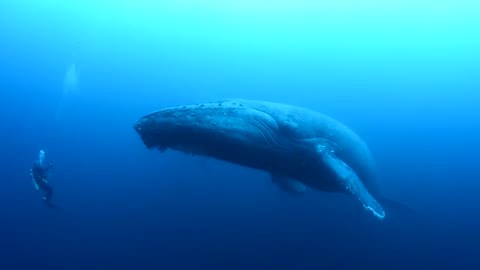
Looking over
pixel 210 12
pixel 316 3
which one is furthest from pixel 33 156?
pixel 316 3

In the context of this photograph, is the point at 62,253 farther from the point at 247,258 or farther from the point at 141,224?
the point at 247,258

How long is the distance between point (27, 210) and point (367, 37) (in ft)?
188

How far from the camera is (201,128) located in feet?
19.6

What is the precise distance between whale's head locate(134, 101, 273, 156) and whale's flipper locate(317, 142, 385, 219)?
4.93ft

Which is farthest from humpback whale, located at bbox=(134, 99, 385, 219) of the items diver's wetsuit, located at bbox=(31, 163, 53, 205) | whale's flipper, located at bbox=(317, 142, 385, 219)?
diver's wetsuit, located at bbox=(31, 163, 53, 205)

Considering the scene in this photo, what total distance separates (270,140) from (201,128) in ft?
4.79

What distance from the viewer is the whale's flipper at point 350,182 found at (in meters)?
6.94

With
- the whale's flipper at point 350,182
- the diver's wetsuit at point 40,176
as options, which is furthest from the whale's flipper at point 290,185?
the diver's wetsuit at point 40,176

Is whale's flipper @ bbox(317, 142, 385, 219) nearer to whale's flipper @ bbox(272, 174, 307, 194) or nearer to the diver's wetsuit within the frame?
whale's flipper @ bbox(272, 174, 307, 194)

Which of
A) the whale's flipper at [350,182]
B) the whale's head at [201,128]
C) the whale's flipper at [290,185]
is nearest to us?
the whale's head at [201,128]

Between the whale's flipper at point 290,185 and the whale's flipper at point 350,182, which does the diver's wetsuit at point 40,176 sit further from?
the whale's flipper at point 350,182

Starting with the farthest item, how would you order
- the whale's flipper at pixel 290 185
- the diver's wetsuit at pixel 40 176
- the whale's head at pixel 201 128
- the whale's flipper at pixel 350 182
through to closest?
the diver's wetsuit at pixel 40 176
the whale's flipper at pixel 290 185
the whale's flipper at pixel 350 182
the whale's head at pixel 201 128

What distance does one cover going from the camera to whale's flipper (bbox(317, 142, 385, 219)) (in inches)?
273

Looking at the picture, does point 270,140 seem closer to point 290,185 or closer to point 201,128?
point 201,128
